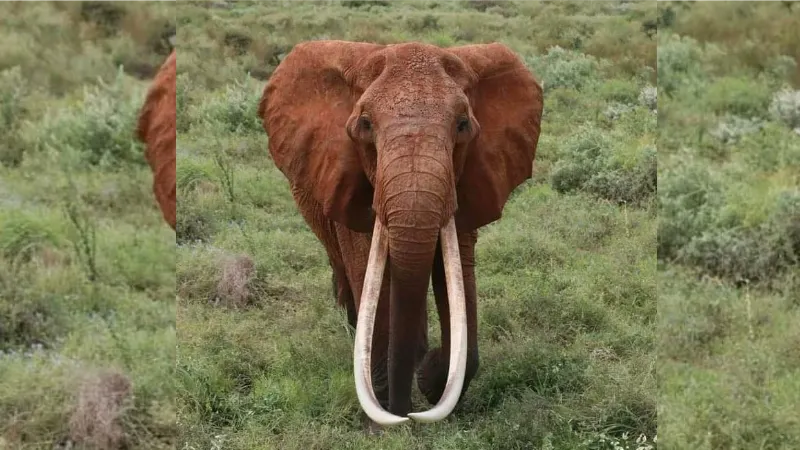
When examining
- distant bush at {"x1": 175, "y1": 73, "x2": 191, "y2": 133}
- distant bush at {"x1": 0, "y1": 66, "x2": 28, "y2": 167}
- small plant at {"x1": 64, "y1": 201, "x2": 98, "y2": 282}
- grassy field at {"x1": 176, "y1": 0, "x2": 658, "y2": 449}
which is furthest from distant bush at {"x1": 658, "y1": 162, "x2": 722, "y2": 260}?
distant bush at {"x1": 175, "y1": 73, "x2": 191, "y2": 133}

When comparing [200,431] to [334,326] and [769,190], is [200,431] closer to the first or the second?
[334,326]

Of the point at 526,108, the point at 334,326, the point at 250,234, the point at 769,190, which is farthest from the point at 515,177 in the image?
the point at 250,234

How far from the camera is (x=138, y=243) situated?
208 cm

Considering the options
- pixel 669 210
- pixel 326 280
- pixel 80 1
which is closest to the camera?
pixel 80 1

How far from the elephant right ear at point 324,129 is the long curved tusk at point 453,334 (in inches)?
14.8

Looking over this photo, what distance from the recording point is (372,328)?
2.47 m

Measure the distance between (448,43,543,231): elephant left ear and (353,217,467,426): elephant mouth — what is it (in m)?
0.29

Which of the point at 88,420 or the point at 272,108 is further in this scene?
the point at 272,108

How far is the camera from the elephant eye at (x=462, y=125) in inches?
98.7

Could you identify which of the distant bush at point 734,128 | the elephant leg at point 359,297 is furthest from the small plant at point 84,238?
the distant bush at point 734,128

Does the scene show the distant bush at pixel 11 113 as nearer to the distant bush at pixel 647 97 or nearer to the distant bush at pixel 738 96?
the distant bush at pixel 738 96

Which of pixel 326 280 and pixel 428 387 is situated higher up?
pixel 428 387

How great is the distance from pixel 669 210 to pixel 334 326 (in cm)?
178

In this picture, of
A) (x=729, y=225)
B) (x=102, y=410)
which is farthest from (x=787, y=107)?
(x=102, y=410)
